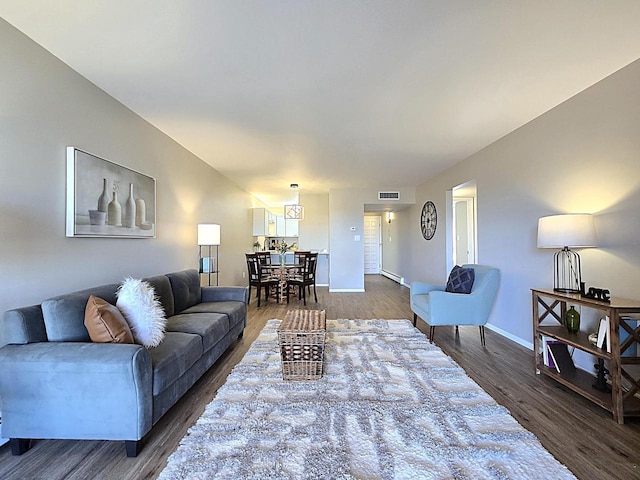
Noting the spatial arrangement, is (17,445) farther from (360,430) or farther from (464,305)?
(464,305)

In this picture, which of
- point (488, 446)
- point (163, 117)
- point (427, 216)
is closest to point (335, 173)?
point (427, 216)

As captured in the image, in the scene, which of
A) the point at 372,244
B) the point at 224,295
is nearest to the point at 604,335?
the point at 224,295

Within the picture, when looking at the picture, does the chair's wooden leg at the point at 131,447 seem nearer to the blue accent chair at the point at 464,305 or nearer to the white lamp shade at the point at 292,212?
the blue accent chair at the point at 464,305

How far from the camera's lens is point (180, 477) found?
57.3 inches

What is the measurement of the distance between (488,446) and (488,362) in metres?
1.42

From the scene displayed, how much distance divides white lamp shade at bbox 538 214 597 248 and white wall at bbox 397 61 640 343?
0.21 m

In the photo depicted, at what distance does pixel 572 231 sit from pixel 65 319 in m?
3.57

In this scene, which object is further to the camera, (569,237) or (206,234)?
(206,234)

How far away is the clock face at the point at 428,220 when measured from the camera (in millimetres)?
6129

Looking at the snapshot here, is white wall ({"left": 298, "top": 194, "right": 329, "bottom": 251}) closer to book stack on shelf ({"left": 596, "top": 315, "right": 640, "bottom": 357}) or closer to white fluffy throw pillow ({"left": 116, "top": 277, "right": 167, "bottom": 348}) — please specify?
white fluffy throw pillow ({"left": 116, "top": 277, "right": 167, "bottom": 348})

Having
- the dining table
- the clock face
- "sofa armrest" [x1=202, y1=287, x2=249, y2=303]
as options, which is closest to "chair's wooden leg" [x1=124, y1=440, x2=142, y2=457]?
"sofa armrest" [x1=202, y1=287, x2=249, y2=303]

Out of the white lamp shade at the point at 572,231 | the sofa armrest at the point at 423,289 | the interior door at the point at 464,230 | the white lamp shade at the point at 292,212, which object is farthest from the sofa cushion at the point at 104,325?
the interior door at the point at 464,230

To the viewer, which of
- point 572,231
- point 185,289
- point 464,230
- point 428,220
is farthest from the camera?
point 464,230

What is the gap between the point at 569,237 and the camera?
239cm
